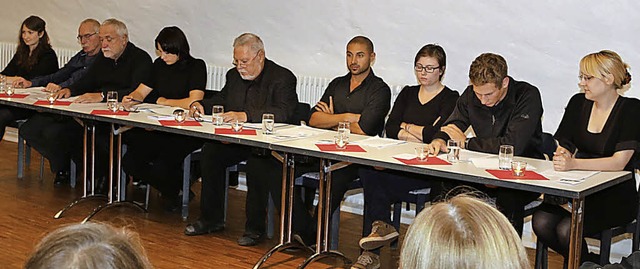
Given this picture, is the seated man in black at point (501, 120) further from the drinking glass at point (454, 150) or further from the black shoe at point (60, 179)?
the black shoe at point (60, 179)

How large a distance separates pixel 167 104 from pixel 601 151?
3.09 m

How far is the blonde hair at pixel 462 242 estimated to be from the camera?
1594mm

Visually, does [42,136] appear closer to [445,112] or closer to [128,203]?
[128,203]

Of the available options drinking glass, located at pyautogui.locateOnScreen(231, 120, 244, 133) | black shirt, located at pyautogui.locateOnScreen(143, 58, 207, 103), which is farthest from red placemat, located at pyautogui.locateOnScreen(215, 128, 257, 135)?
black shirt, located at pyautogui.locateOnScreen(143, 58, 207, 103)

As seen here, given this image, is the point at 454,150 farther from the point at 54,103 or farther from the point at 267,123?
the point at 54,103

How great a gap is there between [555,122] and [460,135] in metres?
1.04

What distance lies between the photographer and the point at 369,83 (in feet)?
18.1

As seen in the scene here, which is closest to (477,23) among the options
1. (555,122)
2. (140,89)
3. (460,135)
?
(555,122)

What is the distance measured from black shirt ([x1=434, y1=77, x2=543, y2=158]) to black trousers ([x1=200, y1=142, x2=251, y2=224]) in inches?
54.7

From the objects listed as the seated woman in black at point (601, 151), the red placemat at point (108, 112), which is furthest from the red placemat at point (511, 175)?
the red placemat at point (108, 112)

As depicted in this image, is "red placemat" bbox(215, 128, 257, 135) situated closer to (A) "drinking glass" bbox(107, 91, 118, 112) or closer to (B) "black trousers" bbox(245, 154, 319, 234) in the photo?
(B) "black trousers" bbox(245, 154, 319, 234)

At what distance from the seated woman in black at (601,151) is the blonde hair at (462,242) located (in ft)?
8.25

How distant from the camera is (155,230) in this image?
5.36m

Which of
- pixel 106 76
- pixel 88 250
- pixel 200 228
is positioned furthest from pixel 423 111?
pixel 88 250
